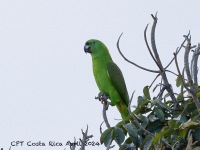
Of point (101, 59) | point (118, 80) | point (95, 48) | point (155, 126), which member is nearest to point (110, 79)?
point (118, 80)

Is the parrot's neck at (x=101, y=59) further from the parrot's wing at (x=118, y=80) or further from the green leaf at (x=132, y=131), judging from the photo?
the green leaf at (x=132, y=131)

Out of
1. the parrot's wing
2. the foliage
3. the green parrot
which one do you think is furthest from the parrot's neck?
the foliage

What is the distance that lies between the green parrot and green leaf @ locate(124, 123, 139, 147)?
261 cm

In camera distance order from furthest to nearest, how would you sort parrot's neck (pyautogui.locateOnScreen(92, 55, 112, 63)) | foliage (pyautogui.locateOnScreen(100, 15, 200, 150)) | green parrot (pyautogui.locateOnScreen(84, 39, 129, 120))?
parrot's neck (pyautogui.locateOnScreen(92, 55, 112, 63)) < green parrot (pyautogui.locateOnScreen(84, 39, 129, 120)) < foliage (pyautogui.locateOnScreen(100, 15, 200, 150))

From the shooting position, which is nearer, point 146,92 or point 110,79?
point 146,92

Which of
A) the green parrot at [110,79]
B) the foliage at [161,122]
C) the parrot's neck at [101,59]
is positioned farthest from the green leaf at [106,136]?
the parrot's neck at [101,59]

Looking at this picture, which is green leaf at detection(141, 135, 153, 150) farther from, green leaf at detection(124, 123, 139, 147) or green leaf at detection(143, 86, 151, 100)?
green leaf at detection(143, 86, 151, 100)

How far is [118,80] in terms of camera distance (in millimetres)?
5383

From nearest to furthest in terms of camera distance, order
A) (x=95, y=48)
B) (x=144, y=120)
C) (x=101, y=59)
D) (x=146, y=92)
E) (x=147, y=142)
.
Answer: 1. (x=147, y=142)
2. (x=144, y=120)
3. (x=146, y=92)
4. (x=101, y=59)
5. (x=95, y=48)

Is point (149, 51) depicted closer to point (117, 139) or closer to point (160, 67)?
point (160, 67)

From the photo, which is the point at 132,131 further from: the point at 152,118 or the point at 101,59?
the point at 101,59

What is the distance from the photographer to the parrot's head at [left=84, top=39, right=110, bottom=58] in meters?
5.63

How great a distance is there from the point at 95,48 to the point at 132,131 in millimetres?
3297

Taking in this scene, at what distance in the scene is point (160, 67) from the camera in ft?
7.66
